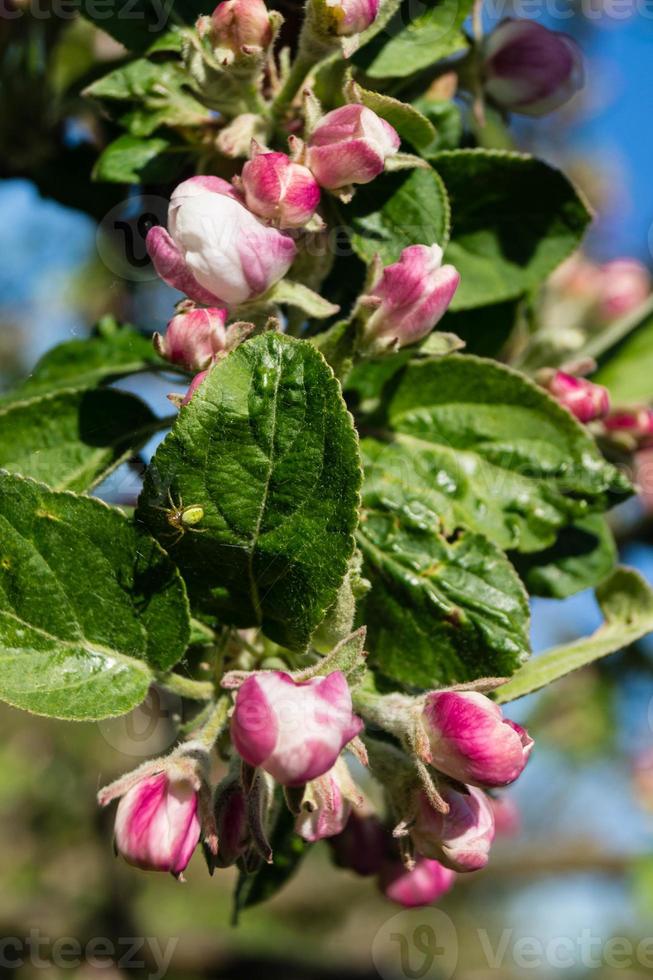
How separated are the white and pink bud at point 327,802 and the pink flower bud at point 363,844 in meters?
0.55

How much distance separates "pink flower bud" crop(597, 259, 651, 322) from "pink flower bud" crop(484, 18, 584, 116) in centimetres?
61

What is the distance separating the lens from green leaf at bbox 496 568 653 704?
1.03 m

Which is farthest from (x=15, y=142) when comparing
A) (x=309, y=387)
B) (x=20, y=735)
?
(x=20, y=735)

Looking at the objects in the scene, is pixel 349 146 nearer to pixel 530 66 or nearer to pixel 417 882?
pixel 530 66

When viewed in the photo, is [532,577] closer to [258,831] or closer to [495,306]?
[495,306]

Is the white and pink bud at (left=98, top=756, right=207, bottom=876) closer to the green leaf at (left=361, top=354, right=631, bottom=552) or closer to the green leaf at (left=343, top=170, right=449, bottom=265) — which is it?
the green leaf at (left=361, top=354, right=631, bottom=552)

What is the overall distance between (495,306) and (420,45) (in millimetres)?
316

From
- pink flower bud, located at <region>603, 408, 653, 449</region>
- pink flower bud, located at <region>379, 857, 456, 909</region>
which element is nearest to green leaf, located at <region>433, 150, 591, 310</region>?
pink flower bud, located at <region>603, 408, 653, 449</region>

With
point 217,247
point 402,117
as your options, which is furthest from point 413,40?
point 217,247

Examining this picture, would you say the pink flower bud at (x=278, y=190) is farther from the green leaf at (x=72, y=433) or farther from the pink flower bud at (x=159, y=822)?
the pink flower bud at (x=159, y=822)

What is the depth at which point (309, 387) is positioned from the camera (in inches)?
32.4

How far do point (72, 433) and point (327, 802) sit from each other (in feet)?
1.71

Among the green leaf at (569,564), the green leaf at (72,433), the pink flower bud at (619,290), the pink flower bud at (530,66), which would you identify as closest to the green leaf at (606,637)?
the green leaf at (569,564)

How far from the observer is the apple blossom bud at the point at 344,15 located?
0.94 metres
